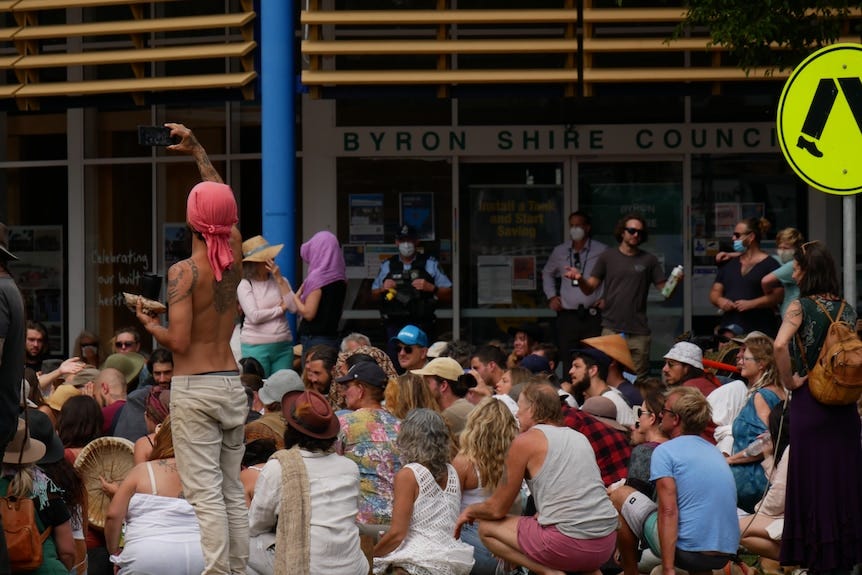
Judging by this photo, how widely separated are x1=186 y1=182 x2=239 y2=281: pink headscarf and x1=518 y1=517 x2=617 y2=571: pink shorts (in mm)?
2487

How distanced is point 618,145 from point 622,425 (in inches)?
252

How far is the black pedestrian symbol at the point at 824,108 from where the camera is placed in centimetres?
789

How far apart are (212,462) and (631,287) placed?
749 centimetres

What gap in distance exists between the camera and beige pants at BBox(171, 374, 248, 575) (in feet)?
22.0

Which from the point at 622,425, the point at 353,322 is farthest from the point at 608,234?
the point at 622,425

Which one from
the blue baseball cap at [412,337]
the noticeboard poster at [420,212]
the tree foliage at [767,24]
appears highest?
the tree foliage at [767,24]

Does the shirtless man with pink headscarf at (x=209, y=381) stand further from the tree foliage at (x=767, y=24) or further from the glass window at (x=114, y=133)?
the glass window at (x=114, y=133)

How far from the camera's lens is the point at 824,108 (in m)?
7.92

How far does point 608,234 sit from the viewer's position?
53.3 feet

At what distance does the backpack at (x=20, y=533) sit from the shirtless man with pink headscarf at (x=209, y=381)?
71 cm

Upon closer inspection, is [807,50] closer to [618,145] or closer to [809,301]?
[618,145]

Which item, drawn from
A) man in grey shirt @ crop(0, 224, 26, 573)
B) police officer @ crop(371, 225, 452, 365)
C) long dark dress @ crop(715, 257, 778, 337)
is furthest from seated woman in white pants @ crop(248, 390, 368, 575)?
police officer @ crop(371, 225, 452, 365)

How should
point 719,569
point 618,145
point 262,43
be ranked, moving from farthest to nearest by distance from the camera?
point 618,145 → point 262,43 → point 719,569

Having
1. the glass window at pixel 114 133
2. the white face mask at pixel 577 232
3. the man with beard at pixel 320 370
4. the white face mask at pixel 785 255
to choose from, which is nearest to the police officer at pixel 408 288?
the white face mask at pixel 577 232
